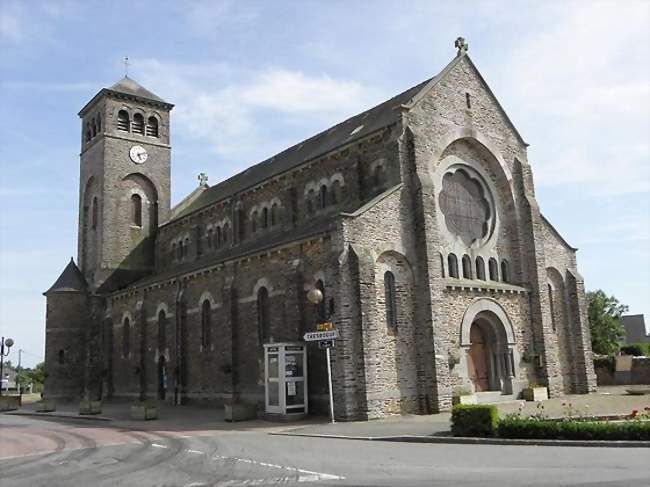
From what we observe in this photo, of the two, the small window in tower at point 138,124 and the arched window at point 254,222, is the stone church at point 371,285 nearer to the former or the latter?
the arched window at point 254,222

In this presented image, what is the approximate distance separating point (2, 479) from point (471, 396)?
17.4 meters

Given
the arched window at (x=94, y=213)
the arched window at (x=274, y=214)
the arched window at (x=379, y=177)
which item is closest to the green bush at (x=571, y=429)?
the arched window at (x=379, y=177)

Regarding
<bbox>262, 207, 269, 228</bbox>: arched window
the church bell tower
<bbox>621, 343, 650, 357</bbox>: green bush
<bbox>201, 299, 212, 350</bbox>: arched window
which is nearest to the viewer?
<bbox>201, 299, 212, 350</bbox>: arched window

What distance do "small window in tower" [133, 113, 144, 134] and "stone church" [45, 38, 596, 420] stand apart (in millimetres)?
8509

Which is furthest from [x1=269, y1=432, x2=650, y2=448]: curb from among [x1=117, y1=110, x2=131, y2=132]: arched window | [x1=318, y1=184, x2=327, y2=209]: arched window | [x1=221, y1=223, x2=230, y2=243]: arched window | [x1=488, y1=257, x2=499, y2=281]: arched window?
[x1=117, y1=110, x2=131, y2=132]: arched window

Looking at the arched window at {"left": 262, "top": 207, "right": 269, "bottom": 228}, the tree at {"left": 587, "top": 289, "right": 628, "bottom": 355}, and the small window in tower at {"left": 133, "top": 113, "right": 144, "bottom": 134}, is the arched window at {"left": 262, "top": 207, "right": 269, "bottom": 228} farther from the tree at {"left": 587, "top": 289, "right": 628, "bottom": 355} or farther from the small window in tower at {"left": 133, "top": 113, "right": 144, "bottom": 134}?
the tree at {"left": 587, "top": 289, "right": 628, "bottom": 355}

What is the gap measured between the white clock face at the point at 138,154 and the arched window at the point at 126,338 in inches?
485

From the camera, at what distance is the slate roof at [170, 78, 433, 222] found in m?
29.3

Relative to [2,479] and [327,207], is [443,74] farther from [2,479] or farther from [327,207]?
[2,479]

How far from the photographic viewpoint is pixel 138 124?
1815 inches

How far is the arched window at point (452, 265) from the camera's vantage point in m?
27.1

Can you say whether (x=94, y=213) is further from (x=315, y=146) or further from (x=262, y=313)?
(x=262, y=313)

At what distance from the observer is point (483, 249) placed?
2881cm

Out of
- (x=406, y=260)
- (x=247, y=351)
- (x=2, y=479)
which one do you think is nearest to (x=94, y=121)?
(x=247, y=351)
